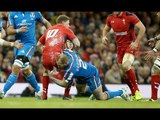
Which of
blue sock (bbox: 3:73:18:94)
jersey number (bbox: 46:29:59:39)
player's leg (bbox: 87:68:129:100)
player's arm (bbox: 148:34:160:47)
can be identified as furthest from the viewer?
jersey number (bbox: 46:29:59:39)

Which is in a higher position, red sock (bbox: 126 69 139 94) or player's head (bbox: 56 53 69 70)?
player's head (bbox: 56 53 69 70)

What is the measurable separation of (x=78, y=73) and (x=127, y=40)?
1.72 meters

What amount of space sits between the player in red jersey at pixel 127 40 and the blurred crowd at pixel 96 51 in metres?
3.42

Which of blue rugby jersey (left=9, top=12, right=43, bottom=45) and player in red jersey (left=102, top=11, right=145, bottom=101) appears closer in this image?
player in red jersey (left=102, top=11, right=145, bottom=101)

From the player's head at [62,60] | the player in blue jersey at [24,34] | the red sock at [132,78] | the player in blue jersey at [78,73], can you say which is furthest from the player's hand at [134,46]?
the player in blue jersey at [24,34]

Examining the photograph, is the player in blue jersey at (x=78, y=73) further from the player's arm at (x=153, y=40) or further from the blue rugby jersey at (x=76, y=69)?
the player's arm at (x=153, y=40)

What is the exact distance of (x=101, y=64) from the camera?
16.3 m

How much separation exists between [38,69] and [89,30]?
3.02 meters

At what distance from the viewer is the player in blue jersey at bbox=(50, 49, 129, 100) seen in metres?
10.7

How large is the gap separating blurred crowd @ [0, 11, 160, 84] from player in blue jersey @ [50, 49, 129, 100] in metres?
4.27

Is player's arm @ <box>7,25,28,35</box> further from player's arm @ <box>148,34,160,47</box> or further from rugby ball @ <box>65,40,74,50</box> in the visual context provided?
player's arm @ <box>148,34,160,47</box>

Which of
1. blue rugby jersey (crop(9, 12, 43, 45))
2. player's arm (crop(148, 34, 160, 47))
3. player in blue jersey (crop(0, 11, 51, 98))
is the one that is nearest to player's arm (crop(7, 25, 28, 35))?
player in blue jersey (crop(0, 11, 51, 98))

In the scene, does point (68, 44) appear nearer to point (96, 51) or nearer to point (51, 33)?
point (51, 33)

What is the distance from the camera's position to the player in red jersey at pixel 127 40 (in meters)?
11.6
